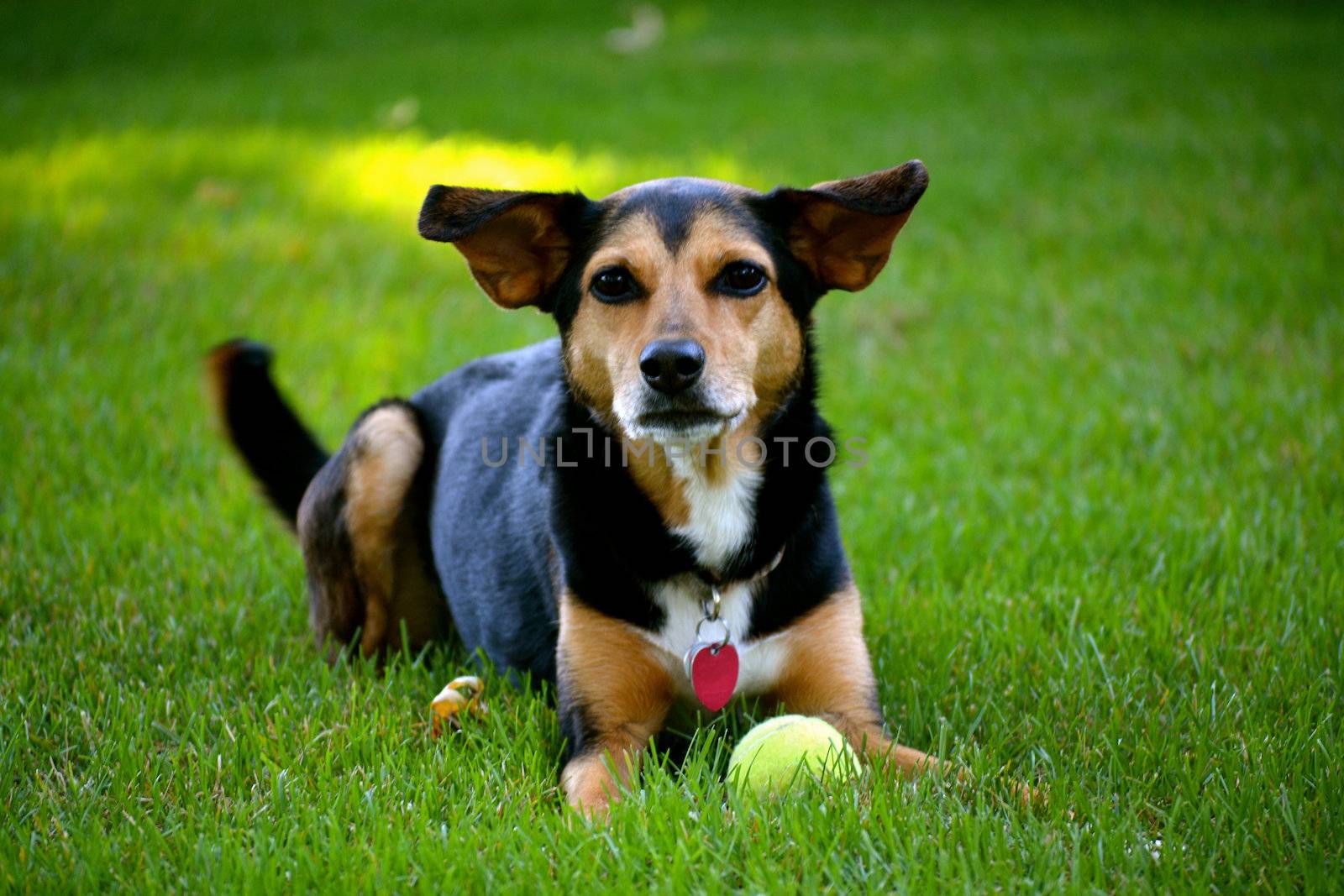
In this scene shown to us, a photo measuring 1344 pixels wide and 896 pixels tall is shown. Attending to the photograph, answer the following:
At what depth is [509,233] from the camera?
3.41m

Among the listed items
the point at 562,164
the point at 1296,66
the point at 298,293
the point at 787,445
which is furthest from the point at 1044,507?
the point at 1296,66

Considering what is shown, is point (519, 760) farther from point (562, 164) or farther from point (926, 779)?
point (562, 164)

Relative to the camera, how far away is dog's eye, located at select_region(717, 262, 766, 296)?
3.18m

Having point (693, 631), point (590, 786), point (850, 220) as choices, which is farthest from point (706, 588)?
point (850, 220)

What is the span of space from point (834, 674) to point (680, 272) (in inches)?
45.6

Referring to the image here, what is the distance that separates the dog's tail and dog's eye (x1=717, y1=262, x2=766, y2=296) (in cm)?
204

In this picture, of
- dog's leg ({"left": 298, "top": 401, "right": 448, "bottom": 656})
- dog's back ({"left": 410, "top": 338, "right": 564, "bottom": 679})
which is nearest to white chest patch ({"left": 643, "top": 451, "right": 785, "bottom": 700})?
dog's back ({"left": 410, "top": 338, "right": 564, "bottom": 679})

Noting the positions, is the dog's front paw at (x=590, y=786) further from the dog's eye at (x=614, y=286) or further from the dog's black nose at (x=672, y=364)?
the dog's eye at (x=614, y=286)

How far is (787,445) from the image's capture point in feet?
10.8

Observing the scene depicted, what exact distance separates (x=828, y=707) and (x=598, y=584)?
2.31 feet

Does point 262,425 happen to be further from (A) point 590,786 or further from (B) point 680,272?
(A) point 590,786

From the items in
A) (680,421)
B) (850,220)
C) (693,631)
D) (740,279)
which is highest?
(850,220)

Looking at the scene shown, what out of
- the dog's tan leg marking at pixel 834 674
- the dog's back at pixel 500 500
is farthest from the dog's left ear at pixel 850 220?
the dog's tan leg marking at pixel 834 674

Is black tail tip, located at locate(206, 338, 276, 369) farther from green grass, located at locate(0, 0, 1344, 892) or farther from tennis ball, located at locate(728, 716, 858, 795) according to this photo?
tennis ball, located at locate(728, 716, 858, 795)
